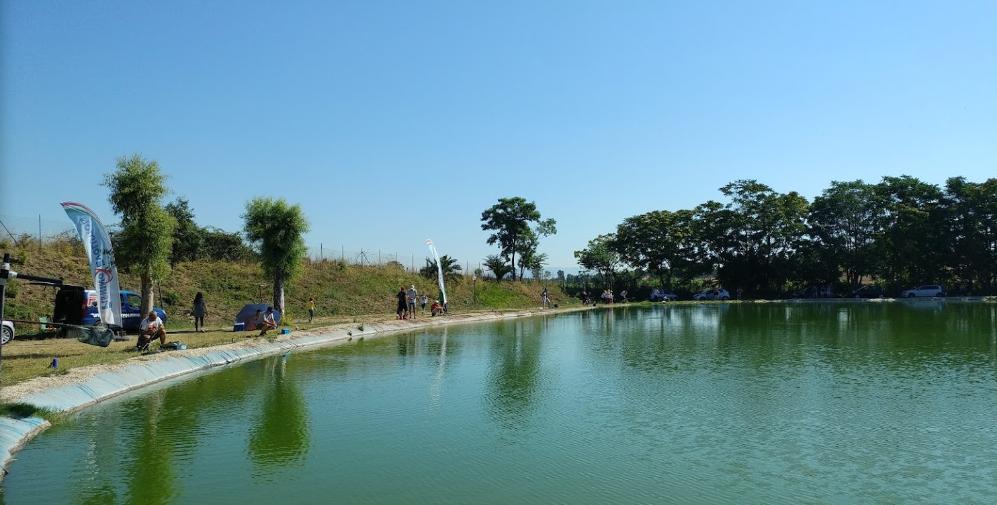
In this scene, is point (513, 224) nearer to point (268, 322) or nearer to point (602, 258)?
point (602, 258)

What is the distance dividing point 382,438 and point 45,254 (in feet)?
93.7

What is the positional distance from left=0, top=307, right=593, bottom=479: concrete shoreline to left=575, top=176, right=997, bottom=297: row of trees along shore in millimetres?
45785

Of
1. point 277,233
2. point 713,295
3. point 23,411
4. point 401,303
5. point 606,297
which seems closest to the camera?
point 23,411

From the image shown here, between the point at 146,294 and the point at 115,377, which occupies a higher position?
the point at 146,294

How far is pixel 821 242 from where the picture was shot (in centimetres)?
6844

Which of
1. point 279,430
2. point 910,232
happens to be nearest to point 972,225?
point 910,232

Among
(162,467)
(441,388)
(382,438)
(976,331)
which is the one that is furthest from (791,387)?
(976,331)

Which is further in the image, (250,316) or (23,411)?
(250,316)

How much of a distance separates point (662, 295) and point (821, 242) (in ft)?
57.3

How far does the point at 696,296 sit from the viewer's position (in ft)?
232

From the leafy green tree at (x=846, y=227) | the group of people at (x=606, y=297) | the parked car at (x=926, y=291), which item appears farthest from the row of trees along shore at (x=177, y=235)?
the parked car at (x=926, y=291)

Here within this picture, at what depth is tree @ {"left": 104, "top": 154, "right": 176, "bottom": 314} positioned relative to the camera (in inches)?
901

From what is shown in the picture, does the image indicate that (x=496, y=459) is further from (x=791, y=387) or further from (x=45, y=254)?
(x=45, y=254)

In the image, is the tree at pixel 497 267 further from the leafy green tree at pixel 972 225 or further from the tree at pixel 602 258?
the leafy green tree at pixel 972 225
